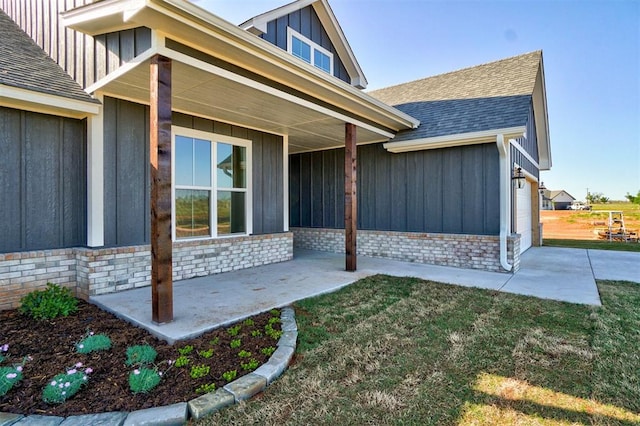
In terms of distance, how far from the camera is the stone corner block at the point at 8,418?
2.06 m

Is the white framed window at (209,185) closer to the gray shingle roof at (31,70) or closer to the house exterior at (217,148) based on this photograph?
the house exterior at (217,148)

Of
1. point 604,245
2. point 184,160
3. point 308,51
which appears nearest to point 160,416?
point 184,160

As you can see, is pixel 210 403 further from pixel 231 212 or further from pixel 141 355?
pixel 231 212

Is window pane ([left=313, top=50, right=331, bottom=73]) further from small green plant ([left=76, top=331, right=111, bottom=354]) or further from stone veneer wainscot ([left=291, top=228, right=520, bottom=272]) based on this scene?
small green plant ([left=76, top=331, right=111, bottom=354])

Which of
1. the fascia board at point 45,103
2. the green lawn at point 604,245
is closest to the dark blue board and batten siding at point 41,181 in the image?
the fascia board at point 45,103

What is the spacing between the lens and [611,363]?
3.00m

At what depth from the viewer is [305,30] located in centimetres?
844

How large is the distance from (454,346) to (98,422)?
312 centimetres

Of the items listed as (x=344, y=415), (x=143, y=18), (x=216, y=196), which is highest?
(x=143, y=18)

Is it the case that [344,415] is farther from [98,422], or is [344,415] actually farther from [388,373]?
[98,422]

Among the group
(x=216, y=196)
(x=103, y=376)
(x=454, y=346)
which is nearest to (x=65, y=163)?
(x=216, y=196)

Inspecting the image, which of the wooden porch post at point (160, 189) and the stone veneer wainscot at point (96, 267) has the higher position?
the wooden porch post at point (160, 189)

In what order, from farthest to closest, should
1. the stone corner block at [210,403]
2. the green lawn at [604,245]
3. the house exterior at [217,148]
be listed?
the green lawn at [604,245] < the house exterior at [217,148] < the stone corner block at [210,403]

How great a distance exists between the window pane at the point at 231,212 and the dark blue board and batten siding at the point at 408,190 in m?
3.40
